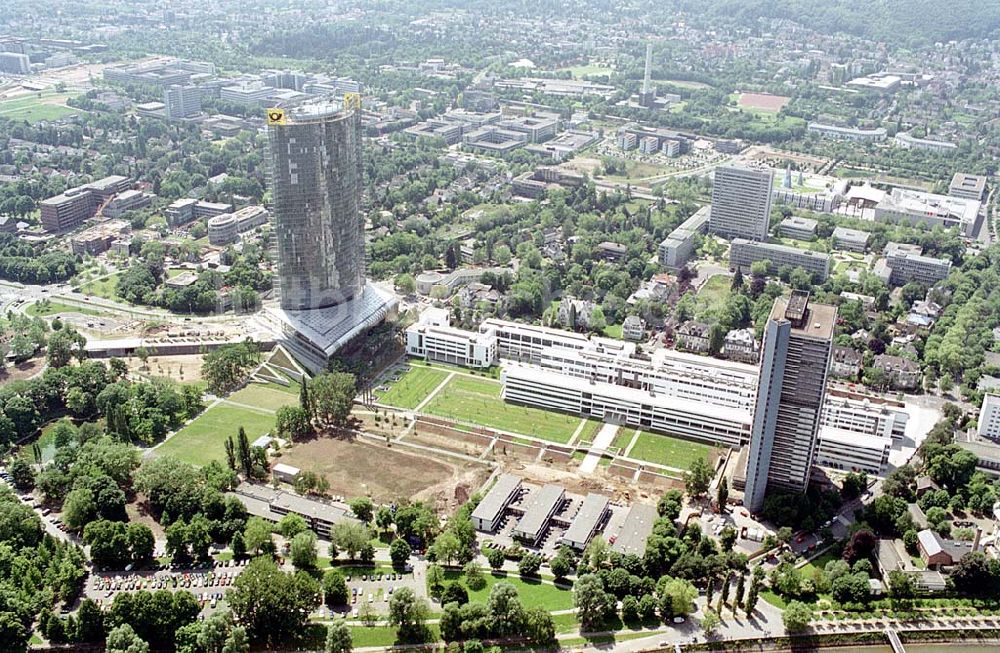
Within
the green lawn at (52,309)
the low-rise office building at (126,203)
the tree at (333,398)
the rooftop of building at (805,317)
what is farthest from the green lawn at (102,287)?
the rooftop of building at (805,317)

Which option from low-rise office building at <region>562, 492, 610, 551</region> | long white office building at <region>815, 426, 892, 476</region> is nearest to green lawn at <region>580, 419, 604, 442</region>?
low-rise office building at <region>562, 492, 610, 551</region>

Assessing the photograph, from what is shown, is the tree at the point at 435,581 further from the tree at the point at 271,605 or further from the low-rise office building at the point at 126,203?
the low-rise office building at the point at 126,203

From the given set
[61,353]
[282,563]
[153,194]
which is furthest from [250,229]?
[282,563]

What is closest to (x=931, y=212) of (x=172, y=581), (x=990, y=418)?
(x=990, y=418)

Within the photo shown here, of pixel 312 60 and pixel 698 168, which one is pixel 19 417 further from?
pixel 312 60

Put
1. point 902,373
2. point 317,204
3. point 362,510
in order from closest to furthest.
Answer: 1. point 362,510
2. point 902,373
3. point 317,204

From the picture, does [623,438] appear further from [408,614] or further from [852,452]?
[408,614]
